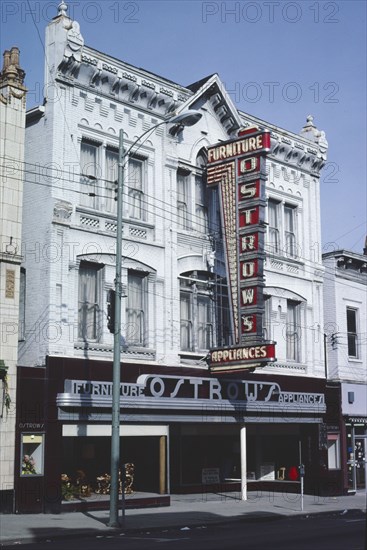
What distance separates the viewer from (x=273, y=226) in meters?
33.9

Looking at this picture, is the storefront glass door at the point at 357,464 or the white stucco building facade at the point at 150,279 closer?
the white stucco building facade at the point at 150,279

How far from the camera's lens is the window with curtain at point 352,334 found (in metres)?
37.5

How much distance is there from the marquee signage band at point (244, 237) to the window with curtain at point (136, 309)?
111 inches

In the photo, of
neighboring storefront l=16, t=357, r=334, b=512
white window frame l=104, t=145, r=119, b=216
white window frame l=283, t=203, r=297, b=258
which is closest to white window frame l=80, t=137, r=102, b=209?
white window frame l=104, t=145, r=119, b=216

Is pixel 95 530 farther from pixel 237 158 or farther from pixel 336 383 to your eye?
pixel 336 383

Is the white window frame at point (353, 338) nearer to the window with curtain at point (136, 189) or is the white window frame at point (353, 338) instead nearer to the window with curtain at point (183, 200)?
the window with curtain at point (183, 200)

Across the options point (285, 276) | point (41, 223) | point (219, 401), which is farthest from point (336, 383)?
point (41, 223)

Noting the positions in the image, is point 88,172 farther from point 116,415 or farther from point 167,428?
point 116,415

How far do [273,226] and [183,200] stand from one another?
17.4 feet

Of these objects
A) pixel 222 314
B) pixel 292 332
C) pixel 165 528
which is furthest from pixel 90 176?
pixel 292 332

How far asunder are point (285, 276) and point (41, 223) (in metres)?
11.8

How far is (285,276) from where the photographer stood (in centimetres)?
3378

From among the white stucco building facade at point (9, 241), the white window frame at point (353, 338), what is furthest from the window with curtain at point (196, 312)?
the white window frame at point (353, 338)

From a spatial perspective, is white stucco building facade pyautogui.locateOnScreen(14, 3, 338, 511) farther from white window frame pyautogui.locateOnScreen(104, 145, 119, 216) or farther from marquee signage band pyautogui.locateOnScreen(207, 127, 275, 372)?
marquee signage band pyautogui.locateOnScreen(207, 127, 275, 372)
